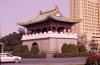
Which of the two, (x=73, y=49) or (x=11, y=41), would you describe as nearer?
(x=73, y=49)

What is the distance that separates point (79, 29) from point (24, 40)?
85.3m

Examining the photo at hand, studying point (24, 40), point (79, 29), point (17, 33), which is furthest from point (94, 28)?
point (24, 40)

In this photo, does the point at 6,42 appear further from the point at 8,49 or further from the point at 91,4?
the point at 91,4

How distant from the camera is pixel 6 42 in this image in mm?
90000

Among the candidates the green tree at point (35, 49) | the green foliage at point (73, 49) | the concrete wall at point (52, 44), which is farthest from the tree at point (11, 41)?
the green foliage at point (73, 49)

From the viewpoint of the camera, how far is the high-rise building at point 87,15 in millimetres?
147375

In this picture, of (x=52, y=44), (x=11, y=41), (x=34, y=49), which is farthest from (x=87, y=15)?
(x=34, y=49)

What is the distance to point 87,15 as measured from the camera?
151375 millimetres

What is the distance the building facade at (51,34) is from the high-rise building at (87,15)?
271 feet

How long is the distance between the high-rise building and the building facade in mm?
82594

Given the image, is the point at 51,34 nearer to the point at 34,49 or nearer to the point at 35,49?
the point at 35,49

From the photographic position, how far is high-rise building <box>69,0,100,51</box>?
14738 cm

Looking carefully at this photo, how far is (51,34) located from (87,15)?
321 feet

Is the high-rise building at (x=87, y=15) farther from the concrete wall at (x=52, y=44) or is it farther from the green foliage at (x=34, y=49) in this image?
the green foliage at (x=34, y=49)
